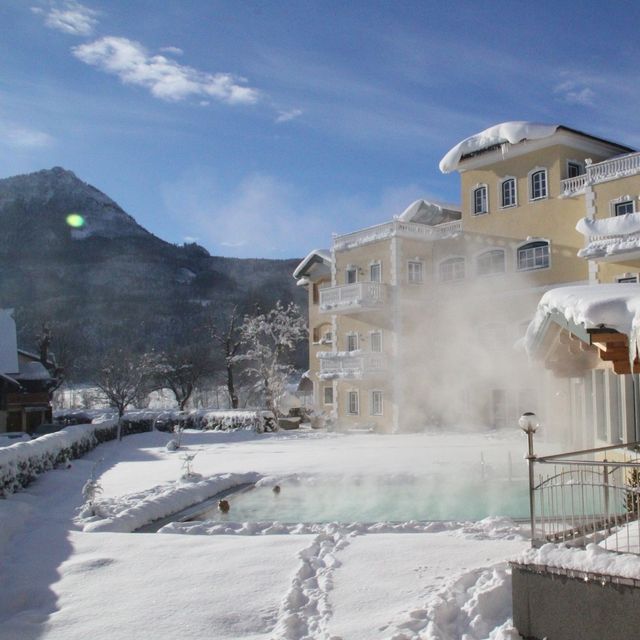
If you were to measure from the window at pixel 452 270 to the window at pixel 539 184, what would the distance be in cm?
430

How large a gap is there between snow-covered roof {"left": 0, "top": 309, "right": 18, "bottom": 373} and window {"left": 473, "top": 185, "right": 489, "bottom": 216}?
21.7 meters

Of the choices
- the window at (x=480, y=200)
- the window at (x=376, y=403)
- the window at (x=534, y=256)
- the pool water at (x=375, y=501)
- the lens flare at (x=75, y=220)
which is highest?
the lens flare at (x=75, y=220)

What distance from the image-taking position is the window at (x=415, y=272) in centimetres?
3083

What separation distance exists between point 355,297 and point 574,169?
402 inches

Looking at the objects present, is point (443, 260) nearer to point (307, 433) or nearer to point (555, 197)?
point (555, 197)

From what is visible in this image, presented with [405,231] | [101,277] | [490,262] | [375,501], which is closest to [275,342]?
[405,231]

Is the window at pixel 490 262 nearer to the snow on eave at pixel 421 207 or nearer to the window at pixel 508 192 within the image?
the window at pixel 508 192

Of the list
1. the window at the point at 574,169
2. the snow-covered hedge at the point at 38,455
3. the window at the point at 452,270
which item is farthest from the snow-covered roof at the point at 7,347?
the window at the point at 574,169

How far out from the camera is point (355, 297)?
31.0m

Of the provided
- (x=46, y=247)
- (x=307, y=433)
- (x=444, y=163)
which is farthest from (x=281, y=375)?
(x=46, y=247)

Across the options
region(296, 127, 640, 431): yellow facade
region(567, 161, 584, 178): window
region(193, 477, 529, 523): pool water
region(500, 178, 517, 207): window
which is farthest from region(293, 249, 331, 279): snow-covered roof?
region(193, 477, 529, 523): pool water

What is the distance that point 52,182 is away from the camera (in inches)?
5787

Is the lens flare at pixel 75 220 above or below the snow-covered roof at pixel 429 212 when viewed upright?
above

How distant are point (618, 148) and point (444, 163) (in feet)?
22.0
